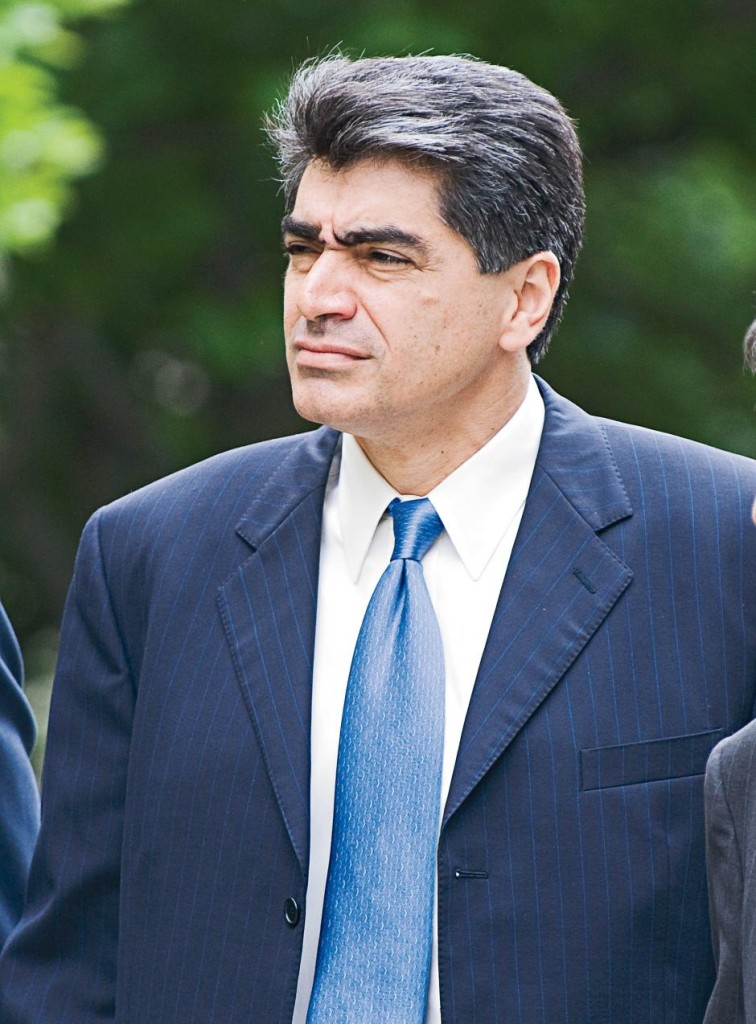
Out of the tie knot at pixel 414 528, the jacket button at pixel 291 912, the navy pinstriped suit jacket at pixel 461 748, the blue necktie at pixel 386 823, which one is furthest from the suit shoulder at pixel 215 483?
the jacket button at pixel 291 912

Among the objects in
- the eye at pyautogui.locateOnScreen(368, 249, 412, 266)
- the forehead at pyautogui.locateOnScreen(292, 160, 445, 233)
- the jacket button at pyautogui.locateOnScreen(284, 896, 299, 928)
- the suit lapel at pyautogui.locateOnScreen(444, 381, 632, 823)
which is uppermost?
the forehead at pyautogui.locateOnScreen(292, 160, 445, 233)

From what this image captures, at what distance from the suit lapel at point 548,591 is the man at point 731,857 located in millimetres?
294

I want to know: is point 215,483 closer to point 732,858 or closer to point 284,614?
point 284,614

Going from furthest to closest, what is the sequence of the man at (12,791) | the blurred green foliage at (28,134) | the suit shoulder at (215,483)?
the blurred green foliage at (28,134), the man at (12,791), the suit shoulder at (215,483)

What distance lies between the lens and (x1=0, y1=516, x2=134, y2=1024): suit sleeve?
2.93 m

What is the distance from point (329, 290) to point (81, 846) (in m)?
0.95

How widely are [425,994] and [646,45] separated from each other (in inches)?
351

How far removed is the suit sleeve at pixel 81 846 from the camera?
2.93m

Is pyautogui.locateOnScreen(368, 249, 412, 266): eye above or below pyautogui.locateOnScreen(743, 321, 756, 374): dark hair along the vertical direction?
above

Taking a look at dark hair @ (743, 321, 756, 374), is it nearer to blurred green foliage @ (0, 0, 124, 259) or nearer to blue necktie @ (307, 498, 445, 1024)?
blue necktie @ (307, 498, 445, 1024)

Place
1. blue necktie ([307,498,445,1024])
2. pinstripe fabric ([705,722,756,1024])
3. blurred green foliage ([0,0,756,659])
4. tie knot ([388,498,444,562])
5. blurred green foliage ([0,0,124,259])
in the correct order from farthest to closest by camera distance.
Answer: blurred green foliage ([0,0,756,659]) → blurred green foliage ([0,0,124,259]) → tie knot ([388,498,444,562]) → blue necktie ([307,498,445,1024]) → pinstripe fabric ([705,722,756,1024])

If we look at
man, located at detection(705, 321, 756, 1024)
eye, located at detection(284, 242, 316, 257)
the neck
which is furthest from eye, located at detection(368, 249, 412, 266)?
man, located at detection(705, 321, 756, 1024)

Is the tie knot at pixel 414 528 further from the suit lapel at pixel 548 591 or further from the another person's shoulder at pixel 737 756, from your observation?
the another person's shoulder at pixel 737 756

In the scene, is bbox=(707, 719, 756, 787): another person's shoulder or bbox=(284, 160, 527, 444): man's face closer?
bbox=(707, 719, 756, 787): another person's shoulder
